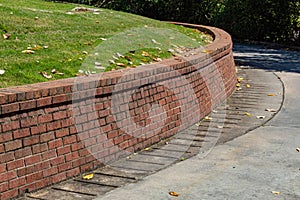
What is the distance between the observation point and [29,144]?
5.73 metres

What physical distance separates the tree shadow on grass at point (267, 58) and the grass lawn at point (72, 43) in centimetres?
296

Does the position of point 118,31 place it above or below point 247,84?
above

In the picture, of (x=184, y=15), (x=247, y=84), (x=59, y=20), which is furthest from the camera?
(x=184, y=15)

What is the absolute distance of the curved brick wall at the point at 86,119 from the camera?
5586 millimetres

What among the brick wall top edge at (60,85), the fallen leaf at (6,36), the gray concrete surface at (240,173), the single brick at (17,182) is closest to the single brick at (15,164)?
the single brick at (17,182)

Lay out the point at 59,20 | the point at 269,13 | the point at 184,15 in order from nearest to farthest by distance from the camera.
A: the point at 59,20 → the point at 269,13 → the point at 184,15

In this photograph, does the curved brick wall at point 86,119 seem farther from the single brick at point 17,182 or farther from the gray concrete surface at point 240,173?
the gray concrete surface at point 240,173

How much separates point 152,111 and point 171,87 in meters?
0.63

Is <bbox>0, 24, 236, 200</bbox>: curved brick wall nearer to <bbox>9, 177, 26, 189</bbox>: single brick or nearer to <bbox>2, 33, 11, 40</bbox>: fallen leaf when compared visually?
<bbox>9, 177, 26, 189</bbox>: single brick

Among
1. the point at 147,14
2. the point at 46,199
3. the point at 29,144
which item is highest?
the point at 29,144

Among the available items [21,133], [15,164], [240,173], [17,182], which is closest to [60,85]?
[21,133]

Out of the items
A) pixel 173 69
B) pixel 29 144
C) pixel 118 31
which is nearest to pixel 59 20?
pixel 118 31

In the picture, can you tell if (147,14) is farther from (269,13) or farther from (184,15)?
(269,13)

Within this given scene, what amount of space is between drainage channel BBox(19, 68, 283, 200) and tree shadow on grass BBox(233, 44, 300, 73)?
12.4 feet
